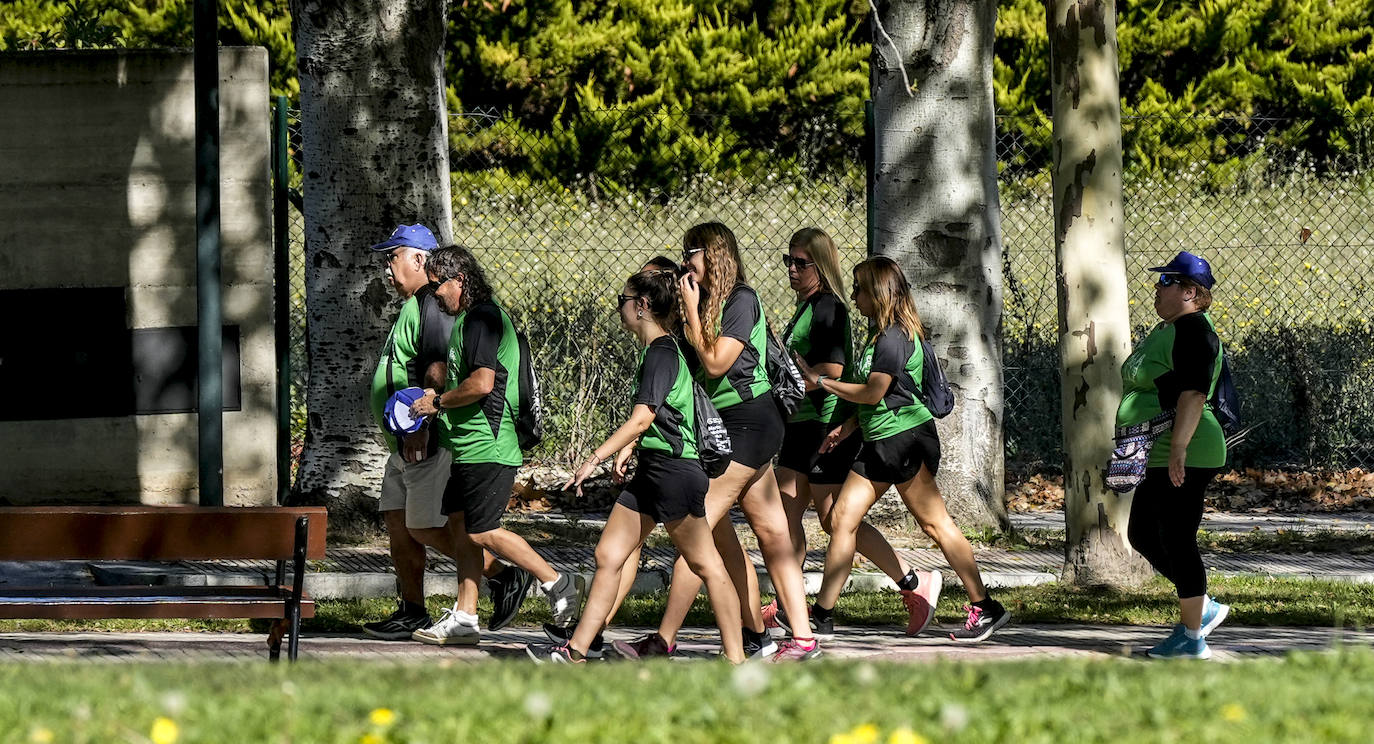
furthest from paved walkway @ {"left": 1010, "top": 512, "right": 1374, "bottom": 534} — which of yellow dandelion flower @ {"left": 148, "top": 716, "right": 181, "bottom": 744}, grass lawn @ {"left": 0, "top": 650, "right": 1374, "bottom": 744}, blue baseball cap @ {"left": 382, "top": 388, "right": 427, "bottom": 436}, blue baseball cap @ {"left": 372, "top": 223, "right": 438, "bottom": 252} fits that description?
yellow dandelion flower @ {"left": 148, "top": 716, "right": 181, "bottom": 744}

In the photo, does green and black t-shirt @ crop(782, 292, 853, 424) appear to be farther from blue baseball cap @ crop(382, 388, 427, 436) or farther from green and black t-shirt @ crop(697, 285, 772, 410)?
blue baseball cap @ crop(382, 388, 427, 436)

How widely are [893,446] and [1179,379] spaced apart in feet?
4.24

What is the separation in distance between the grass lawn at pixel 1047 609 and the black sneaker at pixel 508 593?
1.56 feet

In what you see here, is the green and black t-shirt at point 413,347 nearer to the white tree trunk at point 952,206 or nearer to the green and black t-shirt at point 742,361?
the green and black t-shirt at point 742,361

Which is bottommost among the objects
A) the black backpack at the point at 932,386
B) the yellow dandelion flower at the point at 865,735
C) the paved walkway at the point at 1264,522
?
the paved walkway at the point at 1264,522

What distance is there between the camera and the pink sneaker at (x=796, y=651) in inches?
280

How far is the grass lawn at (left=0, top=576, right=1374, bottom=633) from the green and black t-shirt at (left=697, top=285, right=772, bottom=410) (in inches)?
55.9

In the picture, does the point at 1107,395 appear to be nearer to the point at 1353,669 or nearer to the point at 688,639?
the point at 688,639

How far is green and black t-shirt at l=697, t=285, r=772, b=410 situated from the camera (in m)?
7.20

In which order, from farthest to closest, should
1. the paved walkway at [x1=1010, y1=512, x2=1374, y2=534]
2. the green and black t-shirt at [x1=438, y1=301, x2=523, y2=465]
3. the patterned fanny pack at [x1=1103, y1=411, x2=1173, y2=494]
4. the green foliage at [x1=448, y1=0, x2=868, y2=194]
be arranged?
the green foliage at [x1=448, y1=0, x2=868, y2=194], the paved walkway at [x1=1010, y1=512, x2=1374, y2=534], the green and black t-shirt at [x1=438, y1=301, x2=523, y2=465], the patterned fanny pack at [x1=1103, y1=411, x2=1173, y2=494]

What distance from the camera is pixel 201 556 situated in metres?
6.48

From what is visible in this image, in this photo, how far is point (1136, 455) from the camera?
281 inches

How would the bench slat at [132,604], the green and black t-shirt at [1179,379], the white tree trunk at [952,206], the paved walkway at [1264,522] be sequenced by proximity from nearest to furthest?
the bench slat at [132,604], the green and black t-shirt at [1179,379], the white tree trunk at [952,206], the paved walkway at [1264,522]

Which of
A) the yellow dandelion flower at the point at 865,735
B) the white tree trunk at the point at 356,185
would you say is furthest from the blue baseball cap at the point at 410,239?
the yellow dandelion flower at the point at 865,735
